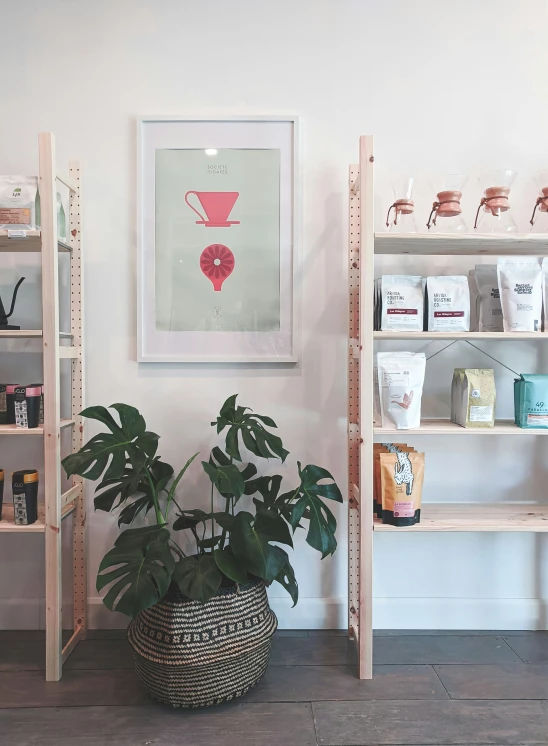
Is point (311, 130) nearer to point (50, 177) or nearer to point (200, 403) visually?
point (50, 177)

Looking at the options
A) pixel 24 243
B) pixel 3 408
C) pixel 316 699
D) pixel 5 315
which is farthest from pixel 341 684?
pixel 24 243

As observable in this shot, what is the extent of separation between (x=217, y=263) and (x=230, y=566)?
1.15 m

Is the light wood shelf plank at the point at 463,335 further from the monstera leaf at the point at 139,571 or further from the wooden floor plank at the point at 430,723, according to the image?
the wooden floor plank at the point at 430,723

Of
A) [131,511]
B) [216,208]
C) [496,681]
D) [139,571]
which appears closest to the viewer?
[139,571]

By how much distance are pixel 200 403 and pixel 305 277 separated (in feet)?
2.19

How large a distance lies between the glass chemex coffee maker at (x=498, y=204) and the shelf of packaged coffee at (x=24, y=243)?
1.54 metres

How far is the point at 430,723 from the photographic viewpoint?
1639 mm

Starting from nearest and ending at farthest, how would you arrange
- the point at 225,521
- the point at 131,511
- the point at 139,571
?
1. the point at 139,571
2. the point at 225,521
3. the point at 131,511

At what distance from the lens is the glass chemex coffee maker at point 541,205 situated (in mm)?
1960

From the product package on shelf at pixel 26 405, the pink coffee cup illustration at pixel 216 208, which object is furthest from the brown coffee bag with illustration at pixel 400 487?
the product package on shelf at pixel 26 405

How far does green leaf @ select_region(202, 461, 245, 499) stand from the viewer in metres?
1.65

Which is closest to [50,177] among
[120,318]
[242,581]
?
[120,318]

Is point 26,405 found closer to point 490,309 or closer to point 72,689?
point 72,689

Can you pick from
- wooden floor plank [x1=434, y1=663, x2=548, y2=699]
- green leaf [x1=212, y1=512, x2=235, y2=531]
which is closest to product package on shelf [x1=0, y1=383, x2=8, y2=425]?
green leaf [x1=212, y1=512, x2=235, y2=531]
